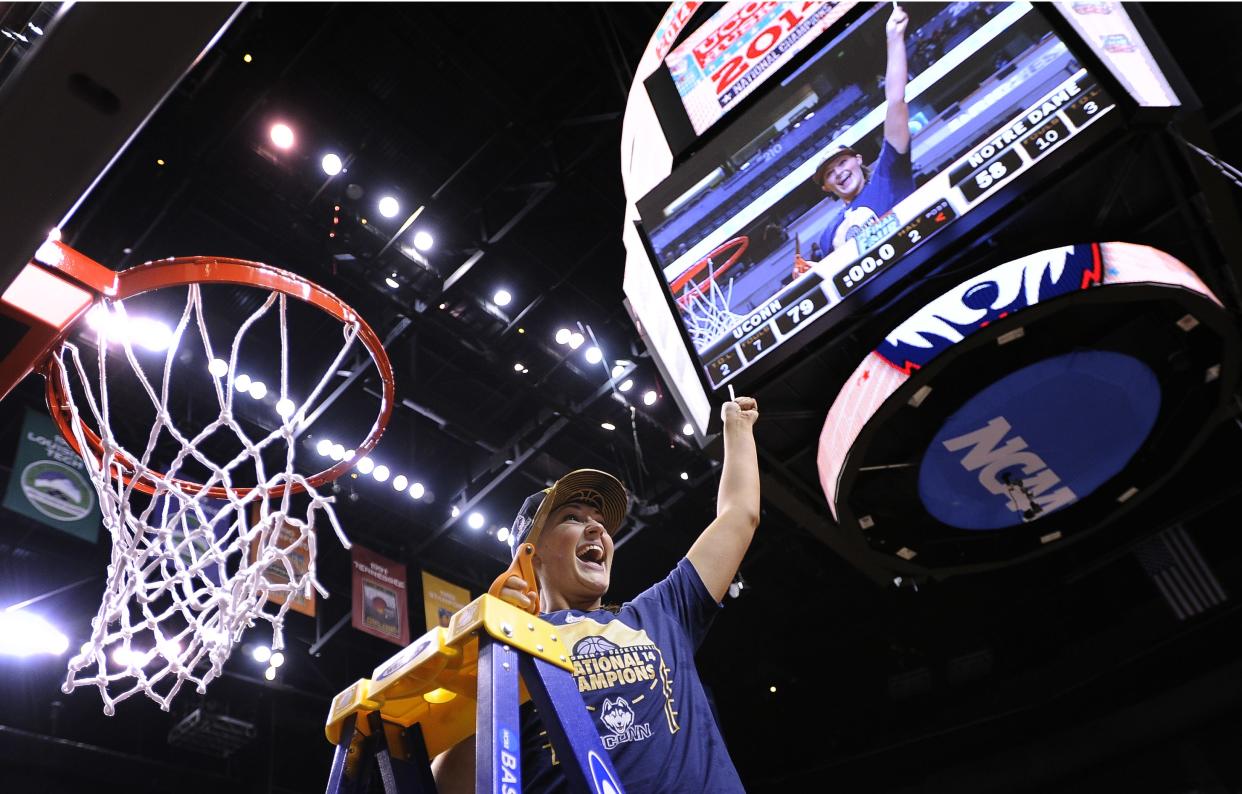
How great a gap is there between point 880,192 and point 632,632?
3373 millimetres

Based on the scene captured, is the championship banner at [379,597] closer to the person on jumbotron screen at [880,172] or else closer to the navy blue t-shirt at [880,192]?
the person on jumbotron screen at [880,172]

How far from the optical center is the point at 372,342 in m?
4.22

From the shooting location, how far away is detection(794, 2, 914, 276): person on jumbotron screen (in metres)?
4.84

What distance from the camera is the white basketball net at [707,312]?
5.24 meters

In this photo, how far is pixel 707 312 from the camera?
5297mm

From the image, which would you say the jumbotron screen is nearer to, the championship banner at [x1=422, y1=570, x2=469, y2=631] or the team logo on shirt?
A: the team logo on shirt

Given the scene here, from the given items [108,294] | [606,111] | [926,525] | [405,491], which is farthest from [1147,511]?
[108,294]

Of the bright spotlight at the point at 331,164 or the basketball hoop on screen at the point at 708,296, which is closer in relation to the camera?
the basketball hoop on screen at the point at 708,296

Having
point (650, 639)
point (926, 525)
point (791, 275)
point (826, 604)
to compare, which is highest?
point (826, 604)

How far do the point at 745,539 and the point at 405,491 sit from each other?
823cm

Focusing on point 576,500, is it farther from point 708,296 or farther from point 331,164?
point 331,164

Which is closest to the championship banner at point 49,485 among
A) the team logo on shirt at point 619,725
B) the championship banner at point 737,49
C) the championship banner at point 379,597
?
the championship banner at point 379,597

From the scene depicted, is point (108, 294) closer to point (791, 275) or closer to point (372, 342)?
point (372, 342)

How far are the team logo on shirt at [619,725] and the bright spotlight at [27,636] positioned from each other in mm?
8578
